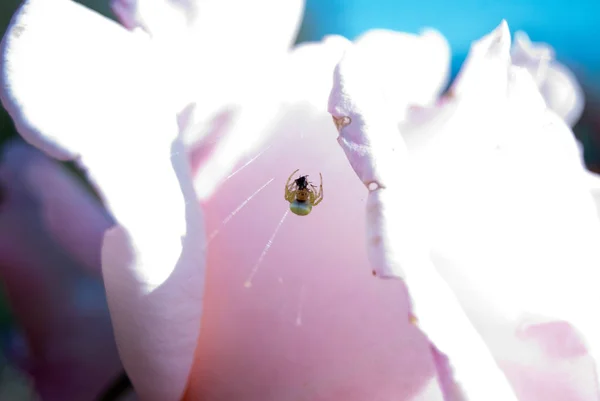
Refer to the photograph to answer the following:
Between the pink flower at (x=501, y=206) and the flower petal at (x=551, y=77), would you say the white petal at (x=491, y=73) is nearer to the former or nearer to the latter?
the pink flower at (x=501, y=206)

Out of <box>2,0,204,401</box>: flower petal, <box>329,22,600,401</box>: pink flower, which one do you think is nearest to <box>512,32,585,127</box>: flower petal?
<box>329,22,600,401</box>: pink flower

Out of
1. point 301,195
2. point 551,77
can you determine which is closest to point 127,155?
point 301,195

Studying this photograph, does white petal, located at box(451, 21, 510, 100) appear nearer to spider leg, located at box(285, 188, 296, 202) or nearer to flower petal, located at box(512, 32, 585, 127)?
spider leg, located at box(285, 188, 296, 202)

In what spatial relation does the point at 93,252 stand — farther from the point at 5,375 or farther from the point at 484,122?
the point at 484,122

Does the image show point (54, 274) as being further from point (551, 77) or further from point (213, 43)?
point (551, 77)

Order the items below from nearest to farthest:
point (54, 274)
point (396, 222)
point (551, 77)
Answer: point (396, 222) < point (54, 274) < point (551, 77)

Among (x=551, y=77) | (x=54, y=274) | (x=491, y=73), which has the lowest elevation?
(x=54, y=274)

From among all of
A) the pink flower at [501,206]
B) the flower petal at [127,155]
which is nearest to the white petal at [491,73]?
the pink flower at [501,206]
